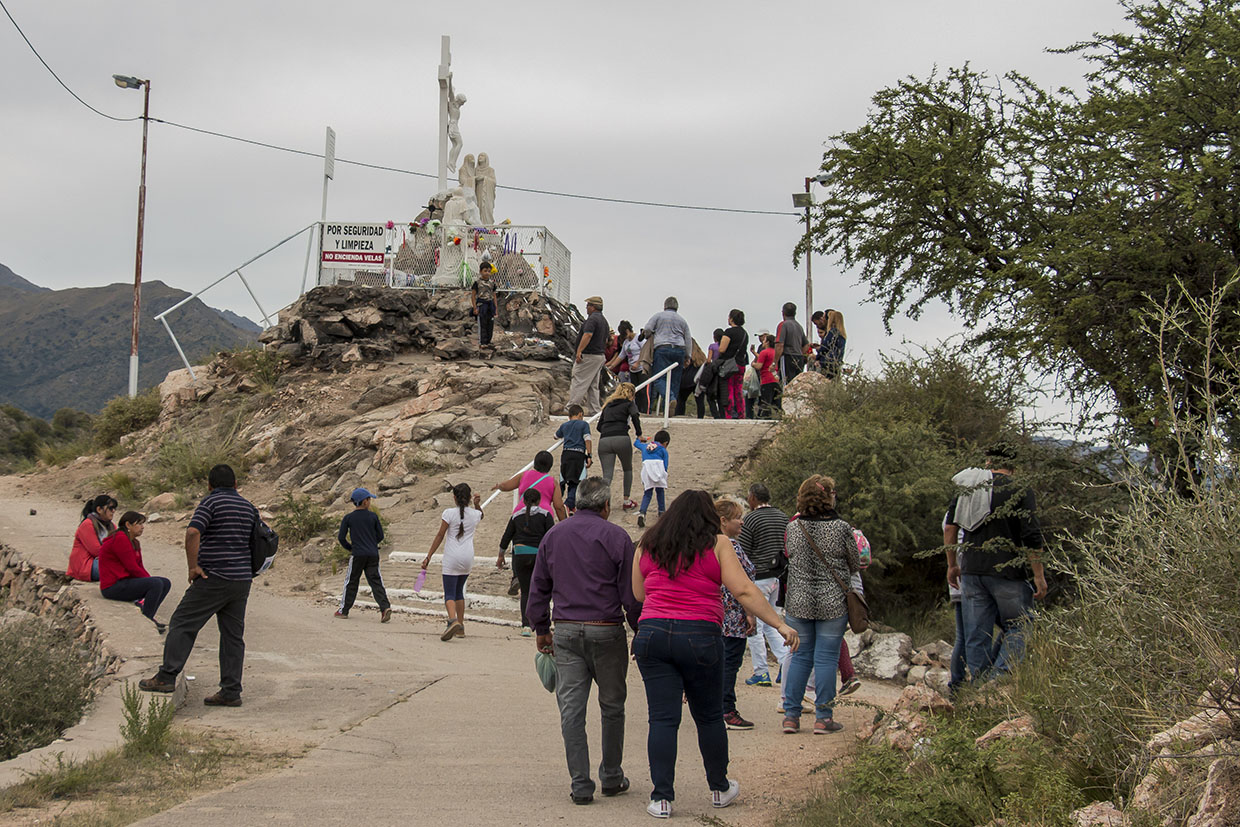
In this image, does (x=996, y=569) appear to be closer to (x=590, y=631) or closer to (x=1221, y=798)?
(x=590, y=631)

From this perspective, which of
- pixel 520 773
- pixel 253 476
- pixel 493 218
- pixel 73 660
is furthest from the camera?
pixel 493 218

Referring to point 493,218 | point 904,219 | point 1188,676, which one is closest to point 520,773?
point 1188,676

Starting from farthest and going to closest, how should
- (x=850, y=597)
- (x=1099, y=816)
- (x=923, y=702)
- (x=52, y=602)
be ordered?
(x=52, y=602), (x=850, y=597), (x=923, y=702), (x=1099, y=816)

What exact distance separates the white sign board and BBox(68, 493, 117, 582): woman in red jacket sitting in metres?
16.5

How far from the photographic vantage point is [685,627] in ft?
18.6

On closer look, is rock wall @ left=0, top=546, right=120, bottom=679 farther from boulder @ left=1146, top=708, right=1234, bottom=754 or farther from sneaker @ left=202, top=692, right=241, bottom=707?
boulder @ left=1146, top=708, right=1234, bottom=754

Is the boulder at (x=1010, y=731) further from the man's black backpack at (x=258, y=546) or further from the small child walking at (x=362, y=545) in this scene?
the small child walking at (x=362, y=545)

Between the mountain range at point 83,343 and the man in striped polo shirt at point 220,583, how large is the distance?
104 metres

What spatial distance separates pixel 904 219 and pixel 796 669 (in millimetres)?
10403

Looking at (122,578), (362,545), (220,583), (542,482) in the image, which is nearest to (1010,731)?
(220,583)

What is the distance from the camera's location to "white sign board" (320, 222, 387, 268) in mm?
27453

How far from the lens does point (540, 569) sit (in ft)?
20.7

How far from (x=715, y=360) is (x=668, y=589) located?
14836 millimetres

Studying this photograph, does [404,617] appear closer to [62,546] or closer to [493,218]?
[62,546]
